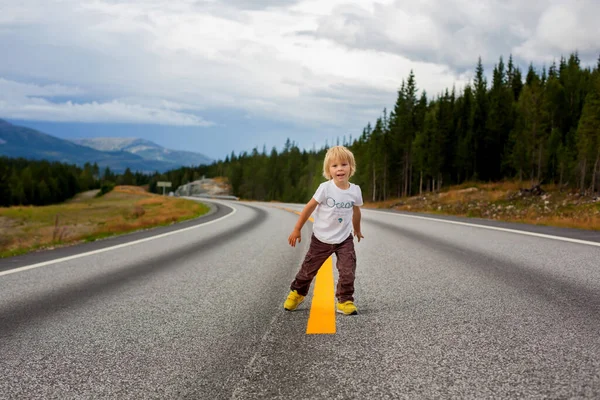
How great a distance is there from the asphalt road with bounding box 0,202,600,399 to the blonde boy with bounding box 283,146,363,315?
0.33m

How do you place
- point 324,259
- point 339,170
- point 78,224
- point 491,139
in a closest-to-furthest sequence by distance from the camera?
point 339,170, point 324,259, point 78,224, point 491,139

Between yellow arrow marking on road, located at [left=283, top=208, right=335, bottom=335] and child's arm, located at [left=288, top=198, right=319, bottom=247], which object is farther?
child's arm, located at [left=288, top=198, right=319, bottom=247]

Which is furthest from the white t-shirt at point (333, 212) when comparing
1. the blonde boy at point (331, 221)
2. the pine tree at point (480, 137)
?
the pine tree at point (480, 137)

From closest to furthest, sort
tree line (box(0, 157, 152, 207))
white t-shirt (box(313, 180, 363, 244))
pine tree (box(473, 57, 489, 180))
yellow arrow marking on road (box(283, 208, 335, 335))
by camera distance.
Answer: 1. yellow arrow marking on road (box(283, 208, 335, 335))
2. white t-shirt (box(313, 180, 363, 244))
3. pine tree (box(473, 57, 489, 180))
4. tree line (box(0, 157, 152, 207))

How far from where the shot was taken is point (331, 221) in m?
4.20

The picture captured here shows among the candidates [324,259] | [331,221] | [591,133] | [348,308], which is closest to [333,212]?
[331,221]

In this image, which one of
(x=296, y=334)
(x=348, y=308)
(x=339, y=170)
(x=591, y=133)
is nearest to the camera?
(x=296, y=334)

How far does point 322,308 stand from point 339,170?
4.05 feet

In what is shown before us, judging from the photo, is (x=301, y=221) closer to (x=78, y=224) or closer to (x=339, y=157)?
(x=339, y=157)

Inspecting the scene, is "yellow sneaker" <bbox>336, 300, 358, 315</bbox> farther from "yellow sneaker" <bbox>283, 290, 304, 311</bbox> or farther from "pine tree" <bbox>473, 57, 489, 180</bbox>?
"pine tree" <bbox>473, 57, 489, 180</bbox>

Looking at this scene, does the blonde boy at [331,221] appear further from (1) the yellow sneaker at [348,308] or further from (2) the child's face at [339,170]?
(1) the yellow sneaker at [348,308]

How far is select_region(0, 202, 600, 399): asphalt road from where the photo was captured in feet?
7.95

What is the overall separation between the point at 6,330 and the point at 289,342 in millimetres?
2299

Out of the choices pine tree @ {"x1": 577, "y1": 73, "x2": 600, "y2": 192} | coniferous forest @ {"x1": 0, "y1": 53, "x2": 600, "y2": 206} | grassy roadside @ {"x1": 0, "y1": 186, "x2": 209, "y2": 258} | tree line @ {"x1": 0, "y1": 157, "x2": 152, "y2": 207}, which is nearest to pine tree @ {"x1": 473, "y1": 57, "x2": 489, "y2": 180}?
coniferous forest @ {"x1": 0, "y1": 53, "x2": 600, "y2": 206}
